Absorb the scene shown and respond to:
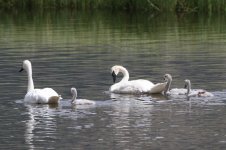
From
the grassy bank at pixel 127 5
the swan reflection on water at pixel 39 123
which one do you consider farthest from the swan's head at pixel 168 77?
the grassy bank at pixel 127 5

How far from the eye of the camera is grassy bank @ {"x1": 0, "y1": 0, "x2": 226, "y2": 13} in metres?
50.4

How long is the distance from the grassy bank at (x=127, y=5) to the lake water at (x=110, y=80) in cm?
434

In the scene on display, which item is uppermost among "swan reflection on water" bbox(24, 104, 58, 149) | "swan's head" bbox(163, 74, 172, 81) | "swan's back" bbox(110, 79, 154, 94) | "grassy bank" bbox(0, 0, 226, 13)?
"grassy bank" bbox(0, 0, 226, 13)

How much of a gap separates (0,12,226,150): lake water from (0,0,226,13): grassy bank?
4343 mm

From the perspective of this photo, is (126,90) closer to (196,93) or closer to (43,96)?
(196,93)

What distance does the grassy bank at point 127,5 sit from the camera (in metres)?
50.4

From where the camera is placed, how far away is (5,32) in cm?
4053

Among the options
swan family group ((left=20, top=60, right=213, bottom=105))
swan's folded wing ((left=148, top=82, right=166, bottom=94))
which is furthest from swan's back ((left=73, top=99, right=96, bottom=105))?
swan's folded wing ((left=148, top=82, right=166, bottom=94))

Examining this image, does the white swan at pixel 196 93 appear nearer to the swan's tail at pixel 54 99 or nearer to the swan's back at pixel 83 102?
the swan's back at pixel 83 102

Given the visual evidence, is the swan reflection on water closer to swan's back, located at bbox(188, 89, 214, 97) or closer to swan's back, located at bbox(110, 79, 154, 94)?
swan's back, located at bbox(110, 79, 154, 94)

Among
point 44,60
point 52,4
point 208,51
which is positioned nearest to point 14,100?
point 44,60

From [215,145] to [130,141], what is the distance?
1.40 metres

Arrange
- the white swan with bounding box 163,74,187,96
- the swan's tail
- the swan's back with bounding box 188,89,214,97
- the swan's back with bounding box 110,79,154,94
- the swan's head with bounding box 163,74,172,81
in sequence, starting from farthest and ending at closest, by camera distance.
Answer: the swan's back with bounding box 110,79,154,94 < the swan's head with bounding box 163,74,172,81 < the white swan with bounding box 163,74,187,96 < the swan's back with bounding box 188,89,214,97 < the swan's tail

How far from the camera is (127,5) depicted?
54.0m
